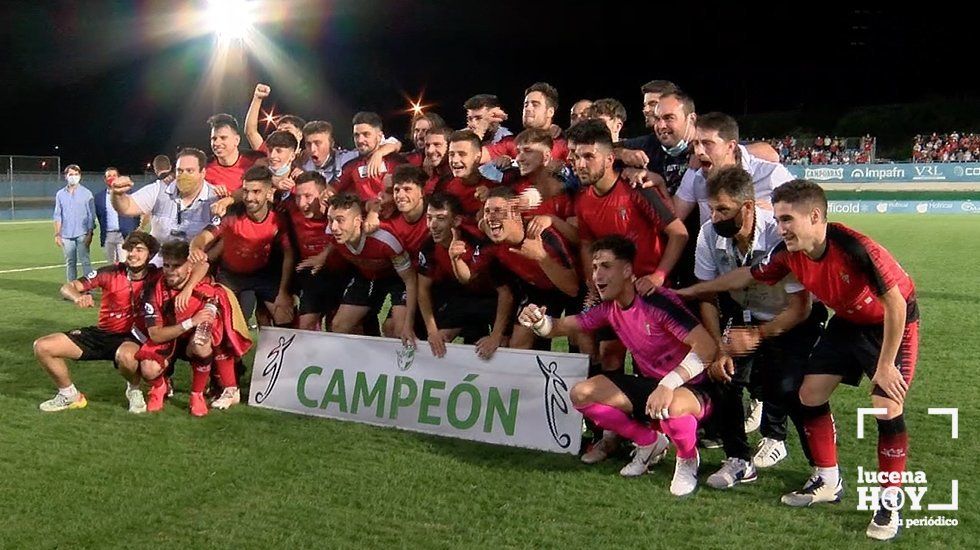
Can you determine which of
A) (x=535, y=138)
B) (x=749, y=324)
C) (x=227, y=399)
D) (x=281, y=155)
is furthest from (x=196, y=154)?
(x=749, y=324)

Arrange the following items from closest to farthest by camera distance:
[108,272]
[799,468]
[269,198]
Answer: [799,468] < [108,272] < [269,198]

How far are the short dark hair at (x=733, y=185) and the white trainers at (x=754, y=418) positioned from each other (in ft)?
Answer: 5.95

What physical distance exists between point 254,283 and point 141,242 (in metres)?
→ 0.98

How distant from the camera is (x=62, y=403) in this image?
219 inches

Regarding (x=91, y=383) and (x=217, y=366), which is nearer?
(x=217, y=366)

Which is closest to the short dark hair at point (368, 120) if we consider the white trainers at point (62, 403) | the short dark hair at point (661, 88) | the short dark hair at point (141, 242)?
the short dark hair at point (141, 242)

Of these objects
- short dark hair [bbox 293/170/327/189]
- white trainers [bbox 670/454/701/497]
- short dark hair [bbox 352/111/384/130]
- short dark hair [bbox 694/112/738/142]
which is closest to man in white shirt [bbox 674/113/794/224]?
short dark hair [bbox 694/112/738/142]

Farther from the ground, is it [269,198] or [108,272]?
[269,198]

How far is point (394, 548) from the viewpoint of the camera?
3.37 meters

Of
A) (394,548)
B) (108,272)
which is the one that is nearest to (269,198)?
(108,272)

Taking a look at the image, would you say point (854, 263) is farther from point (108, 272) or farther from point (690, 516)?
point (108, 272)

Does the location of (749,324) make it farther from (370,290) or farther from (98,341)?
(98,341)

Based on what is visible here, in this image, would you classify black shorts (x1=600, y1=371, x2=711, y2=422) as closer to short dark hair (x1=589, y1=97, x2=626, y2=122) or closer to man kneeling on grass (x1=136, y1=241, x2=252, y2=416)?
short dark hair (x1=589, y1=97, x2=626, y2=122)

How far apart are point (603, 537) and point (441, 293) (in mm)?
2453
